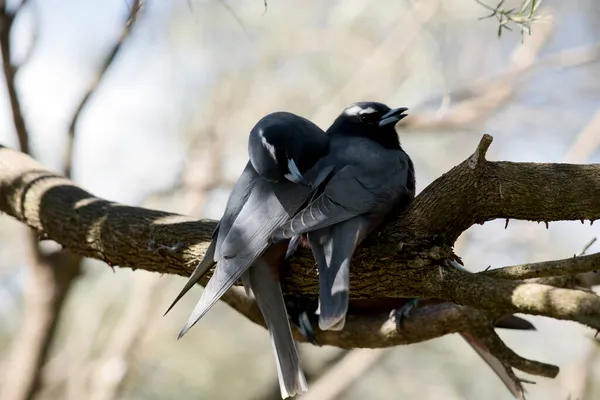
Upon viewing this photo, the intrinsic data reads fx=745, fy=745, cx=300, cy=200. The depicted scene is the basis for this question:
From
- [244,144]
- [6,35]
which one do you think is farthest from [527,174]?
[244,144]

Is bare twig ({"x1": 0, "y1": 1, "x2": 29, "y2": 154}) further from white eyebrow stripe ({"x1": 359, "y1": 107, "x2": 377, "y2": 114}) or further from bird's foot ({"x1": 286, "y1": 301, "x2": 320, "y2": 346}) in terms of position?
white eyebrow stripe ({"x1": 359, "y1": 107, "x2": 377, "y2": 114})

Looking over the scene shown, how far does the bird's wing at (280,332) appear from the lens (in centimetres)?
305

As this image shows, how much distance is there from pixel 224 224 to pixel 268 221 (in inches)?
8.0

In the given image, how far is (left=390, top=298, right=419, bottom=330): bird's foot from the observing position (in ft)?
12.3

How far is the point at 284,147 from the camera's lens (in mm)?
3086

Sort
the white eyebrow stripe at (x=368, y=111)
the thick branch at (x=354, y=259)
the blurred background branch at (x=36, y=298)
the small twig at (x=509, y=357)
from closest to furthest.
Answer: the thick branch at (x=354, y=259)
the small twig at (x=509, y=357)
the white eyebrow stripe at (x=368, y=111)
the blurred background branch at (x=36, y=298)

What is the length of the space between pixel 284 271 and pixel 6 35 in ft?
8.68

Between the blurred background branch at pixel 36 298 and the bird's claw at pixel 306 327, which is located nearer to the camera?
the bird's claw at pixel 306 327

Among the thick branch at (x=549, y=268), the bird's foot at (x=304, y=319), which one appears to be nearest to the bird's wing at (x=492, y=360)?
the bird's foot at (x=304, y=319)

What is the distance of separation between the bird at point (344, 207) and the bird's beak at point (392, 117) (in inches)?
6.0

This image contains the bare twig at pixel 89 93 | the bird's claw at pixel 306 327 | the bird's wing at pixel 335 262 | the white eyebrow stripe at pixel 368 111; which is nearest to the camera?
the bird's wing at pixel 335 262

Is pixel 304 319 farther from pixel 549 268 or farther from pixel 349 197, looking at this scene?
pixel 549 268

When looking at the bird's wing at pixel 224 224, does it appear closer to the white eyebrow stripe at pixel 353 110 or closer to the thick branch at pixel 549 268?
the white eyebrow stripe at pixel 353 110

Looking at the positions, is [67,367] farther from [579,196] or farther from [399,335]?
[579,196]
